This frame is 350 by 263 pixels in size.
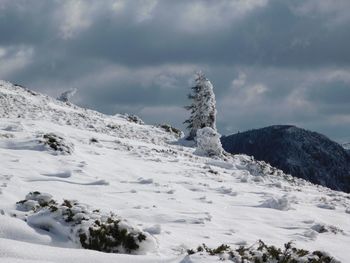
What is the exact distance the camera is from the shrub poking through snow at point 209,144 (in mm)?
33284

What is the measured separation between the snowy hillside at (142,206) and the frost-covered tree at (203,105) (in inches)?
1170

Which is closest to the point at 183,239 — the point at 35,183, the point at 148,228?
the point at 148,228

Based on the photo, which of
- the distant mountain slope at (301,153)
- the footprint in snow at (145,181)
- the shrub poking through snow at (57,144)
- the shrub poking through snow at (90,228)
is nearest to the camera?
the shrub poking through snow at (90,228)

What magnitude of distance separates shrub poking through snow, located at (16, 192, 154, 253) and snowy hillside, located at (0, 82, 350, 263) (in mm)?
23

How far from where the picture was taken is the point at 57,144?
1847 centimetres

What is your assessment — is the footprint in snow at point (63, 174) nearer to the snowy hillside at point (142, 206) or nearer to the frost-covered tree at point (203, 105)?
the snowy hillside at point (142, 206)

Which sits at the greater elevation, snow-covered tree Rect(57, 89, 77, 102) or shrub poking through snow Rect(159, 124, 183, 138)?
snow-covered tree Rect(57, 89, 77, 102)

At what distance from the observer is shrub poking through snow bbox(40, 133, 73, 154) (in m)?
18.3

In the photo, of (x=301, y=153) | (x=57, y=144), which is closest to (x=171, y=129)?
(x=57, y=144)

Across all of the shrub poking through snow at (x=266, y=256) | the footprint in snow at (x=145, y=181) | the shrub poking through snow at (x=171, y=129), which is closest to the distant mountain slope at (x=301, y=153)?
the shrub poking through snow at (x=171, y=129)

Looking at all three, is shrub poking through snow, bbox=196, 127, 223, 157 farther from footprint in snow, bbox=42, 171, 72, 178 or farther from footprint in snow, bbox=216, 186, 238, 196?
footprint in snow, bbox=42, 171, 72, 178

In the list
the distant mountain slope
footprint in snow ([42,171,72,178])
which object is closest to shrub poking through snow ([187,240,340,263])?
footprint in snow ([42,171,72,178])

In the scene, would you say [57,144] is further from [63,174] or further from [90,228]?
[90,228]

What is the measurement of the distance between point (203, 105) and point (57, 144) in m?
36.2
